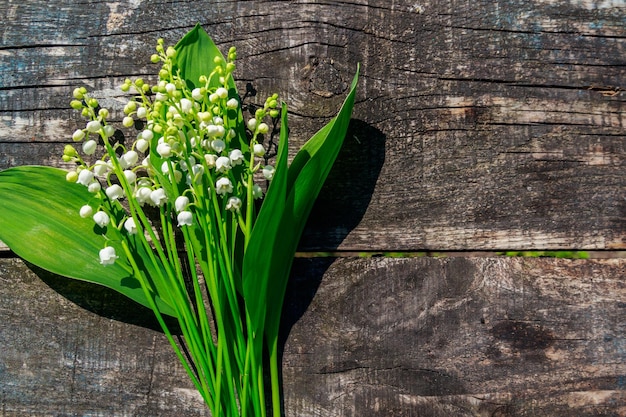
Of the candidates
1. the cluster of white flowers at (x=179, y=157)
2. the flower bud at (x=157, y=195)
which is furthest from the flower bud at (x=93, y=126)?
the flower bud at (x=157, y=195)

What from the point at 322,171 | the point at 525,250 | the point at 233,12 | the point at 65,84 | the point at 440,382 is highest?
the point at 233,12

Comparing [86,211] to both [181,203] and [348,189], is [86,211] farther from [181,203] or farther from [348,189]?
[348,189]

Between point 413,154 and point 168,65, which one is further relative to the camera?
point 413,154

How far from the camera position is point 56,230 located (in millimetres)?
700

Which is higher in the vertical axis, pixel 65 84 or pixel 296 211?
pixel 65 84

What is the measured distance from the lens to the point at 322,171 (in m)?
0.69

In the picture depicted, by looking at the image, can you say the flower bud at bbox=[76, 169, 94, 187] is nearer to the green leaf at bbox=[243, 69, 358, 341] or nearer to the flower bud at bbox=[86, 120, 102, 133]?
the flower bud at bbox=[86, 120, 102, 133]

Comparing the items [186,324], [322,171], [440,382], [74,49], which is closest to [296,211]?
[322,171]

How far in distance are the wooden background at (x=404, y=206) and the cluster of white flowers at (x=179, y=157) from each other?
0.14 m

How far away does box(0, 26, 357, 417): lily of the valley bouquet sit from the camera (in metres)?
0.63

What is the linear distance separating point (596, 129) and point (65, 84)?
2.54 feet

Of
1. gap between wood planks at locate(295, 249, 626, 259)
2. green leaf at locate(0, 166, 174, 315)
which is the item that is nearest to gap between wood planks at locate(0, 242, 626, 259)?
gap between wood planks at locate(295, 249, 626, 259)

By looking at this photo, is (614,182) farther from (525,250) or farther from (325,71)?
(325,71)

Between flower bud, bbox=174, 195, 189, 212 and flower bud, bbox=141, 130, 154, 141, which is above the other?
flower bud, bbox=141, 130, 154, 141
